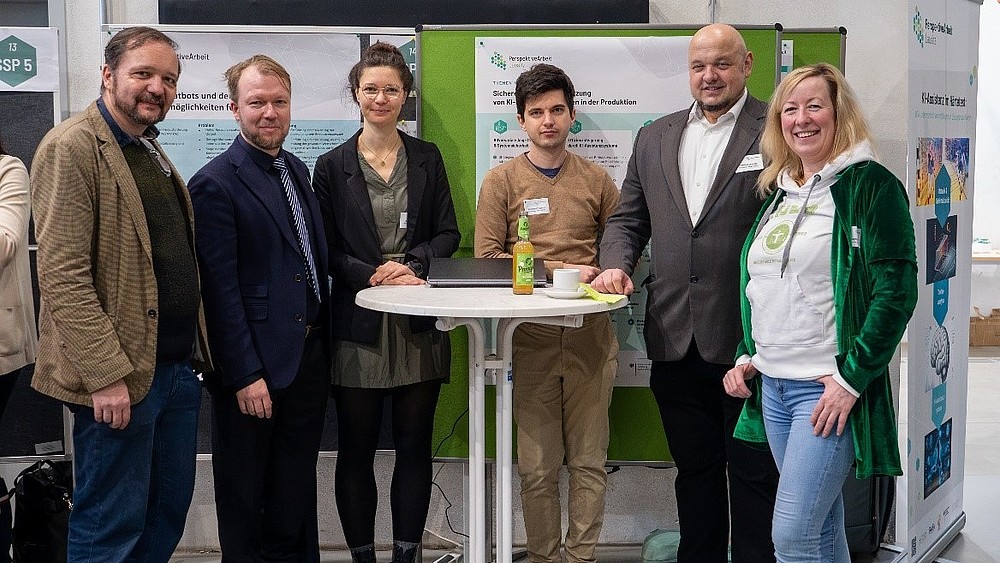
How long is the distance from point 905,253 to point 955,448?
2036mm

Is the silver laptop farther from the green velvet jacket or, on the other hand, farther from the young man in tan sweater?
the green velvet jacket

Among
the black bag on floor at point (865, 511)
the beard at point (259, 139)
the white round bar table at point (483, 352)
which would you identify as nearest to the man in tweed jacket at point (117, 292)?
the beard at point (259, 139)

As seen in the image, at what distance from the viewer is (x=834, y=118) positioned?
2.29 meters

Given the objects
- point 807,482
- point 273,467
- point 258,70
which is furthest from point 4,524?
point 807,482

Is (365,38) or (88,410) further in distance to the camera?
(365,38)

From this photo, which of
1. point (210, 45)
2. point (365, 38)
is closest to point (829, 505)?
point (365, 38)

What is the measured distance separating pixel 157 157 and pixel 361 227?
0.73 metres

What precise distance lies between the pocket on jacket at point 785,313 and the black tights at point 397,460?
117 centimetres

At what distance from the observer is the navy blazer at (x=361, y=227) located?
296 centimetres

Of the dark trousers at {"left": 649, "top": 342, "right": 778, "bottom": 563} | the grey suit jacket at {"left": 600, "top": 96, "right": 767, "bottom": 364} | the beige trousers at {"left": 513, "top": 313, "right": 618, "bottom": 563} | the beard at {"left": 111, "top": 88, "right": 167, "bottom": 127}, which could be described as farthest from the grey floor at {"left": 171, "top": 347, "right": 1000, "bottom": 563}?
the beard at {"left": 111, "top": 88, "right": 167, "bottom": 127}

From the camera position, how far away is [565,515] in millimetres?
3986

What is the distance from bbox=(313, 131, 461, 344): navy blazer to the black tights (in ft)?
0.78

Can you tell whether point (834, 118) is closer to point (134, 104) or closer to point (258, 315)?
point (258, 315)

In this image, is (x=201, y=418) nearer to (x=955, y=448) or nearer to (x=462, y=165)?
(x=462, y=165)
